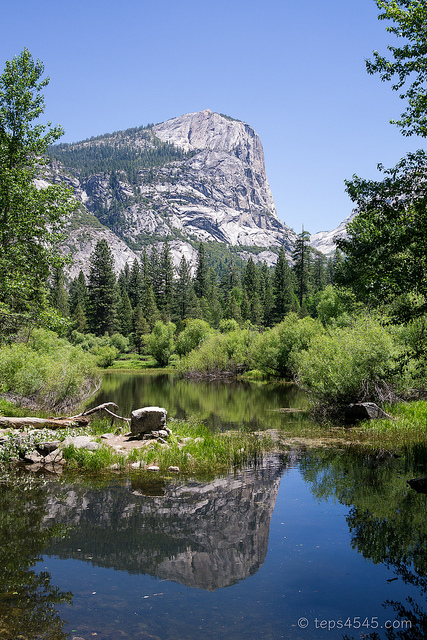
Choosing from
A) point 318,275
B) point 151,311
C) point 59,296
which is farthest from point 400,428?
point 318,275

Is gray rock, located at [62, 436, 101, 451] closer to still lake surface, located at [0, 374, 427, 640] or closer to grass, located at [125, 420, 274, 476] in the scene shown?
grass, located at [125, 420, 274, 476]

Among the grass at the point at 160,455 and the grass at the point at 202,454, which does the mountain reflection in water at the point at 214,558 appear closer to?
the grass at the point at 160,455

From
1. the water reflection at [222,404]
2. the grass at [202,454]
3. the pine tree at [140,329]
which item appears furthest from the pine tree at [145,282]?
the grass at [202,454]

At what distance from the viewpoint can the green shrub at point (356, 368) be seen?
2119 centimetres

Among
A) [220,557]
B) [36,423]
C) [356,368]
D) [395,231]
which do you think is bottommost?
[220,557]

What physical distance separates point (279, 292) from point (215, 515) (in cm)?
7962

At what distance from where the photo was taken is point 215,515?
985cm

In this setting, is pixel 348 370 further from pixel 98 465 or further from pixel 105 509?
pixel 105 509

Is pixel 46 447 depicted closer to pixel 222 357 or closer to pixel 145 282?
pixel 222 357

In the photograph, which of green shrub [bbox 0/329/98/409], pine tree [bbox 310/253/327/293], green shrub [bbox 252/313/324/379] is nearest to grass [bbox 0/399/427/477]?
green shrub [bbox 0/329/98/409]

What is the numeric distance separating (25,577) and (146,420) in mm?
9235

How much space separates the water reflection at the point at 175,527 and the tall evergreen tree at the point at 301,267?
82366 mm

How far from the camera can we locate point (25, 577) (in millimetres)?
6992

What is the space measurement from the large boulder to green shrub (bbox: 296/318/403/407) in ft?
31.3
